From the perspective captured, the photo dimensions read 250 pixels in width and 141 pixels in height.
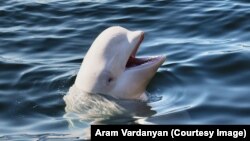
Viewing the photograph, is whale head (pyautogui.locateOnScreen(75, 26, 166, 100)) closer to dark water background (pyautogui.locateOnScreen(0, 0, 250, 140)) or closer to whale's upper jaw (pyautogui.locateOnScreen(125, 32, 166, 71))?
whale's upper jaw (pyautogui.locateOnScreen(125, 32, 166, 71))

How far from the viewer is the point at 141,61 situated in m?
7.48

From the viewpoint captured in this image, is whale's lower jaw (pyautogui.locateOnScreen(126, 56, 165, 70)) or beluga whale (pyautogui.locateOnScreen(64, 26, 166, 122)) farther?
whale's lower jaw (pyautogui.locateOnScreen(126, 56, 165, 70))

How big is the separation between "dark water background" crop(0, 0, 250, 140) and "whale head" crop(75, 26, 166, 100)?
442 millimetres

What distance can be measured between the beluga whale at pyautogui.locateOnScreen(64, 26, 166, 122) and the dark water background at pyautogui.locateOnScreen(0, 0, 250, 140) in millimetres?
365

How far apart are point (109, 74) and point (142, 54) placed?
2512 mm

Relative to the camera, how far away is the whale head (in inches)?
284

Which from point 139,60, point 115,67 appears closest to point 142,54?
point 139,60

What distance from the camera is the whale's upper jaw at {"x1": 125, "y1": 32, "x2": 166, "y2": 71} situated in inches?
286

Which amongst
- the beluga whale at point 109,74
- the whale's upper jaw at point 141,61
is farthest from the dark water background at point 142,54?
the whale's upper jaw at point 141,61

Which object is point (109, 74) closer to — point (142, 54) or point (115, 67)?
point (115, 67)

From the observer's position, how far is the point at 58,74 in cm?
902

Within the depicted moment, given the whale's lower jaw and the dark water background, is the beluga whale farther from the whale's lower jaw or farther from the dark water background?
the dark water background

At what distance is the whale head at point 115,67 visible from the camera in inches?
284

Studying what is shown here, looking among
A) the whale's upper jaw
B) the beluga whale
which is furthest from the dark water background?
the whale's upper jaw
